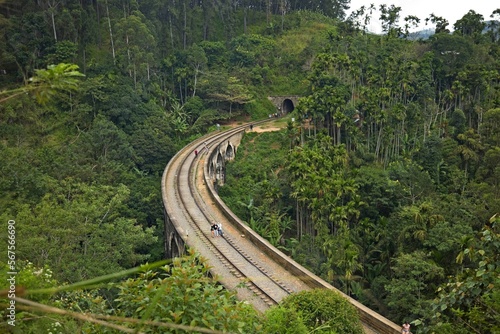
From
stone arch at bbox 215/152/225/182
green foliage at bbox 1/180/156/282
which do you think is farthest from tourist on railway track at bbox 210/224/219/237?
stone arch at bbox 215/152/225/182

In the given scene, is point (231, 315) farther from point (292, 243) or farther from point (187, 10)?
point (187, 10)

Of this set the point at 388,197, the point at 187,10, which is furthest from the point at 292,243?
the point at 187,10

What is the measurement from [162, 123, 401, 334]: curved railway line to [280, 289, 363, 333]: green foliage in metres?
1.38

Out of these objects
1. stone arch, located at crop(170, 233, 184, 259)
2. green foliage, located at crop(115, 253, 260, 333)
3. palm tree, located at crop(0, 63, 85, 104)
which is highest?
palm tree, located at crop(0, 63, 85, 104)

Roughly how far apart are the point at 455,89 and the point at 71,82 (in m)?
46.5

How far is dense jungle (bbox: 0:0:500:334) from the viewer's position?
9266 millimetres

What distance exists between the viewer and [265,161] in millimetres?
42438

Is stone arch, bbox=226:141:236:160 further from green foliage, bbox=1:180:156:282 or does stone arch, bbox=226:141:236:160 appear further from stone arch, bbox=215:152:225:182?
green foliage, bbox=1:180:156:282

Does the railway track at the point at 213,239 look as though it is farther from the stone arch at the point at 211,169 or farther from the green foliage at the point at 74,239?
the green foliage at the point at 74,239

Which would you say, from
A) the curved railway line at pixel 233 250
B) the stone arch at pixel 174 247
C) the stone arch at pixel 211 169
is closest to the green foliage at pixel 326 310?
the curved railway line at pixel 233 250

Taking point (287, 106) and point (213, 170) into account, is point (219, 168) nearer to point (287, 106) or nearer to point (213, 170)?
point (213, 170)

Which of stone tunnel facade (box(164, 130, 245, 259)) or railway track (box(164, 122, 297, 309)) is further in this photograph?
stone tunnel facade (box(164, 130, 245, 259))

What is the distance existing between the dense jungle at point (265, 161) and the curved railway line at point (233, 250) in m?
2.21

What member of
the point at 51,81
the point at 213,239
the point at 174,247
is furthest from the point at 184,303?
the point at 174,247
